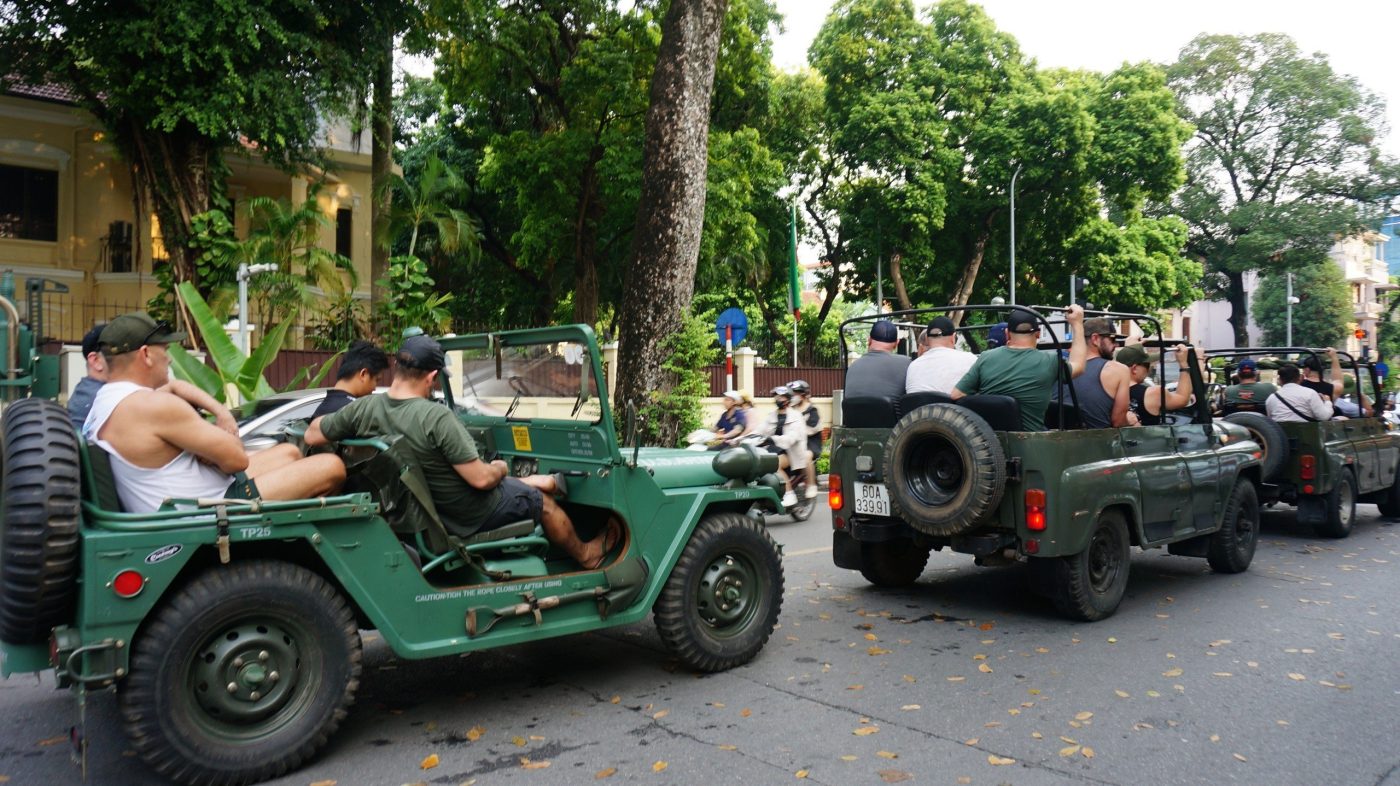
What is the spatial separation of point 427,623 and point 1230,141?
50411 mm

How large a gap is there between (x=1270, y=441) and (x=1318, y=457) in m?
0.49

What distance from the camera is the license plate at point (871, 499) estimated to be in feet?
23.7

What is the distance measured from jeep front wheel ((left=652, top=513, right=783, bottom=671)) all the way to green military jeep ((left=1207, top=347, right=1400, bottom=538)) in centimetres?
589

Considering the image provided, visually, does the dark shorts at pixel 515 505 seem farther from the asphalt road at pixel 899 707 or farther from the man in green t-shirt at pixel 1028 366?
the man in green t-shirt at pixel 1028 366

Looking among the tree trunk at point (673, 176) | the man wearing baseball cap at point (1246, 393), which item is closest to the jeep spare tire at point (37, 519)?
the tree trunk at point (673, 176)

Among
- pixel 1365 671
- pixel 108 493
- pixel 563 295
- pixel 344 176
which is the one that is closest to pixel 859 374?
pixel 1365 671

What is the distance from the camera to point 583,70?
76.5 feet

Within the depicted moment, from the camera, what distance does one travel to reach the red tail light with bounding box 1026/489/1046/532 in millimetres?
6430

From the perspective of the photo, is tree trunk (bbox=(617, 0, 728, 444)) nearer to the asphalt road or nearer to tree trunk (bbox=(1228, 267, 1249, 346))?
the asphalt road

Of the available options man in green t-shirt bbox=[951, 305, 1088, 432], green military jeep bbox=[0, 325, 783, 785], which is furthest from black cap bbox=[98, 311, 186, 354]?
man in green t-shirt bbox=[951, 305, 1088, 432]

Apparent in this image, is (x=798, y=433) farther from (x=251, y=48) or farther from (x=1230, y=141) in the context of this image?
(x=1230, y=141)

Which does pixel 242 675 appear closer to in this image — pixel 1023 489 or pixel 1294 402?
pixel 1023 489

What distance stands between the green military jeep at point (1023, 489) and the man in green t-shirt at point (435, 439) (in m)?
2.84

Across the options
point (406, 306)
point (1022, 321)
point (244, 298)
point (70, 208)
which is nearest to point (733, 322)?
point (406, 306)
